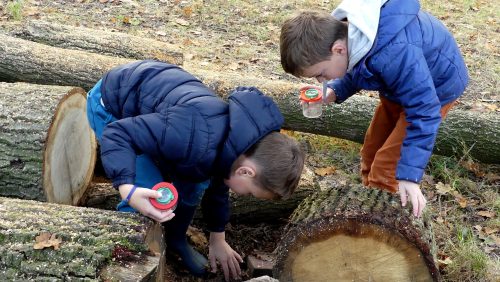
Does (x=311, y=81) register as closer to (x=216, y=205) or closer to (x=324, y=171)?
(x=324, y=171)

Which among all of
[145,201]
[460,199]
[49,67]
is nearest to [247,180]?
[145,201]

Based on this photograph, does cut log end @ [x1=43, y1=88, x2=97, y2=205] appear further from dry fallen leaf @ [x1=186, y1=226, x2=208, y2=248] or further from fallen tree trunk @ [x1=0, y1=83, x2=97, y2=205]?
dry fallen leaf @ [x1=186, y1=226, x2=208, y2=248]

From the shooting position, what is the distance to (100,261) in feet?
7.07

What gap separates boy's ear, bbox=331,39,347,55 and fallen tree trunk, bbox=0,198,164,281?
4.01 feet

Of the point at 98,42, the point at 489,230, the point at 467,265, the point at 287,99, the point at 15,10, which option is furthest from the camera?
the point at 15,10

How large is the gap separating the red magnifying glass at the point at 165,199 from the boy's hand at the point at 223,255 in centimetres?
77

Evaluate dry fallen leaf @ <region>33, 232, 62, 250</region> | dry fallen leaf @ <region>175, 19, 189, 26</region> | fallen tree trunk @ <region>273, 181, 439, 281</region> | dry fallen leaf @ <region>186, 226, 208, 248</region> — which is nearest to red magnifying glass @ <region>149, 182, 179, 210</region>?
dry fallen leaf @ <region>33, 232, 62, 250</region>

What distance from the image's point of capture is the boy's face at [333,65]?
106 inches

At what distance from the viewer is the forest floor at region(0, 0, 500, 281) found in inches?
140

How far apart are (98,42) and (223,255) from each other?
2.40 metres

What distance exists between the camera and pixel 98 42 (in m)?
4.62

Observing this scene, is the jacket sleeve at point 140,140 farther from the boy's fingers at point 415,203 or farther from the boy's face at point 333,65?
the boy's fingers at point 415,203

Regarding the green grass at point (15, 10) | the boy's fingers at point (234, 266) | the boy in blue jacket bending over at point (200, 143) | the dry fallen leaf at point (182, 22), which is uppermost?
the boy in blue jacket bending over at point (200, 143)

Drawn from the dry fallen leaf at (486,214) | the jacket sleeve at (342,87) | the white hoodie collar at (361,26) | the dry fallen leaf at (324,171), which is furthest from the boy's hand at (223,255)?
the dry fallen leaf at (486,214)
